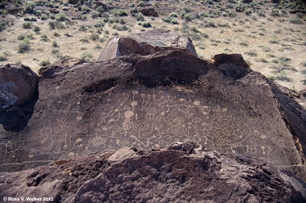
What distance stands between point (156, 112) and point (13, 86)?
2777mm

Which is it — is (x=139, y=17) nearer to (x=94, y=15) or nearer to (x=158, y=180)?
(x=94, y=15)

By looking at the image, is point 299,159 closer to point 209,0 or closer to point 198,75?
point 198,75

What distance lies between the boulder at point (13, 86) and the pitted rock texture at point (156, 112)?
1.04 ft

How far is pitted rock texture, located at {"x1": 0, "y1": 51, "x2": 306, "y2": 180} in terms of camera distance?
4.76m

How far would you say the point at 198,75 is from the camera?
6.11 metres

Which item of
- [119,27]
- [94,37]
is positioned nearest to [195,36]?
[119,27]

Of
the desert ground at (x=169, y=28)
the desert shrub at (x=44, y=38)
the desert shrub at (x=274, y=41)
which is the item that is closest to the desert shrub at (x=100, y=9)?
the desert ground at (x=169, y=28)

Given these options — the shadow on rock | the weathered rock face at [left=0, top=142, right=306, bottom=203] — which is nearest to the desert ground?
the shadow on rock

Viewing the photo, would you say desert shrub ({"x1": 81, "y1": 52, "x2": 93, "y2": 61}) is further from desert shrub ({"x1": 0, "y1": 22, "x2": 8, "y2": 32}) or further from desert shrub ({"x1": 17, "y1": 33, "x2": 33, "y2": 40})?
desert shrub ({"x1": 0, "y1": 22, "x2": 8, "y2": 32})

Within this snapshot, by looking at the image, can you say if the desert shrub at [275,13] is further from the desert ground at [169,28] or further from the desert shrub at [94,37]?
the desert shrub at [94,37]

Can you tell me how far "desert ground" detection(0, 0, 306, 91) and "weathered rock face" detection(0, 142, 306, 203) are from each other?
8.59 meters

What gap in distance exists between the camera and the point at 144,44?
27.5 feet

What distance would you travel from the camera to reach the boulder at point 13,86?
17.8 ft

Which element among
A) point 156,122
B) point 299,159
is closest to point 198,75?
point 156,122
